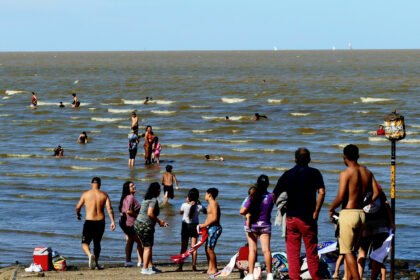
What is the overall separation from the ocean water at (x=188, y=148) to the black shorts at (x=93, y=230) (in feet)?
8.09

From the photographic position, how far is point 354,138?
136 feet

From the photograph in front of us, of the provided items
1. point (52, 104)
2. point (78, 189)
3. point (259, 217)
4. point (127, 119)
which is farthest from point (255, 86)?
point (259, 217)

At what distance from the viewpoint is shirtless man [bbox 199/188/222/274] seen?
41.9 feet

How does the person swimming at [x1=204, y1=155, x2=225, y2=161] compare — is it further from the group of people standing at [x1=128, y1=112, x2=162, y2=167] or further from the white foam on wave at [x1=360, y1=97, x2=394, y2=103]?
the white foam on wave at [x1=360, y1=97, x2=394, y2=103]

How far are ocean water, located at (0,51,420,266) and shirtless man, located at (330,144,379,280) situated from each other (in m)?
6.90

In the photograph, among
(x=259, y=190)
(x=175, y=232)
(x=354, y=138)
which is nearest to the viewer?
(x=259, y=190)

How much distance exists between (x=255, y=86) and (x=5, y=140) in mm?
43631

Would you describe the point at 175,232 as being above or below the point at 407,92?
below

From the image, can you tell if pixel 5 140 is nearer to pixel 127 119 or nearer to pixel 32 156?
pixel 32 156

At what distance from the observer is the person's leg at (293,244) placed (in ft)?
34.4

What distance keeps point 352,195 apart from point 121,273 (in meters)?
4.68

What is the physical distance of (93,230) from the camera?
14.1 m

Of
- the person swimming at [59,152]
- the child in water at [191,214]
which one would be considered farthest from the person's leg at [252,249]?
the person swimming at [59,152]

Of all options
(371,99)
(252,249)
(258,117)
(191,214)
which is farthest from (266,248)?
(371,99)
